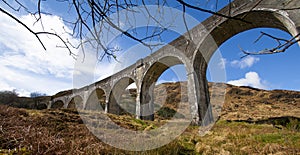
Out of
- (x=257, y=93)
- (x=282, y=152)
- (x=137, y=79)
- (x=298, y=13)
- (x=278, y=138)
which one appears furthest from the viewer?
(x=257, y=93)

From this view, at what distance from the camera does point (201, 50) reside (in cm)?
952

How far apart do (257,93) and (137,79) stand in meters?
25.5

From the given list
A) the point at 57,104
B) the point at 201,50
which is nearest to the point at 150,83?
the point at 201,50

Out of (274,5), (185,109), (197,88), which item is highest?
(274,5)

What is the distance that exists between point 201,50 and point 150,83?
5.41 m

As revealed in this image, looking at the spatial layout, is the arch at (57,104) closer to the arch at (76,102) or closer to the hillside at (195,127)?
the arch at (76,102)

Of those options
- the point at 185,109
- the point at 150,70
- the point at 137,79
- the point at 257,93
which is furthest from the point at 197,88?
the point at 257,93

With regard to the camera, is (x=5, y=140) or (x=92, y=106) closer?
(x=5, y=140)

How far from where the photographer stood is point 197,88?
30.3 feet

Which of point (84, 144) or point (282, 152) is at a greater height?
point (84, 144)

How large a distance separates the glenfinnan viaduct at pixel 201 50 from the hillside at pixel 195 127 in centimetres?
177

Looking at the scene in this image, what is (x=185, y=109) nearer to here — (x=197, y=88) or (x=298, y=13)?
(x=197, y=88)

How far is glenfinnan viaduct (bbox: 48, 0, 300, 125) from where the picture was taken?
6.57 metres

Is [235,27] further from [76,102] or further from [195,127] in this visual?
[76,102]
